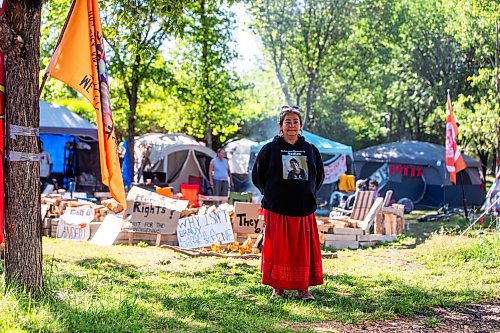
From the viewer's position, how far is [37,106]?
15.0 ft

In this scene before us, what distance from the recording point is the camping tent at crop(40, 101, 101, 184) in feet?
56.5

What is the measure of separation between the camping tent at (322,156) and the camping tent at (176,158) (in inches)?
61.9

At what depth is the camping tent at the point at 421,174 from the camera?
2020 centimetres

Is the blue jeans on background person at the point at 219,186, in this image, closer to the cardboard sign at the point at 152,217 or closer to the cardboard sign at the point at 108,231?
the cardboard sign at the point at 108,231

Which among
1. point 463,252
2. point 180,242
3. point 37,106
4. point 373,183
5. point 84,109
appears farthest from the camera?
point 84,109

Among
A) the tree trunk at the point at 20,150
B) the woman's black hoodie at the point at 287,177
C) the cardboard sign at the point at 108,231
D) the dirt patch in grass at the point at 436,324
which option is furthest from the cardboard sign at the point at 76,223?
the dirt patch in grass at the point at 436,324

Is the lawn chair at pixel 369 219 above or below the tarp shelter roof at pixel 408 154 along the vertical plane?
below

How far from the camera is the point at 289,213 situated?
5750 mm

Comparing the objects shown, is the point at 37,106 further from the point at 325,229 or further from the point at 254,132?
the point at 254,132

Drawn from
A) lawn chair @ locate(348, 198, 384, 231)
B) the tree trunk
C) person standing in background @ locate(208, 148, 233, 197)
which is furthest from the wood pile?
the tree trunk

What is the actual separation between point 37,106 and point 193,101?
55.1 ft

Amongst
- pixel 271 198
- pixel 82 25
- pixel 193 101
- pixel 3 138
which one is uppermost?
pixel 193 101

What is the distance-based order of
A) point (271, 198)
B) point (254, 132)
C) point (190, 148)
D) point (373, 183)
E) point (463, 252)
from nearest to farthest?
point (271, 198) < point (463, 252) < point (373, 183) < point (190, 148) < point (254, 132)

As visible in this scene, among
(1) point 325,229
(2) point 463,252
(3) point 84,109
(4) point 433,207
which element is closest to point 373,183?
(1) point 325,229
